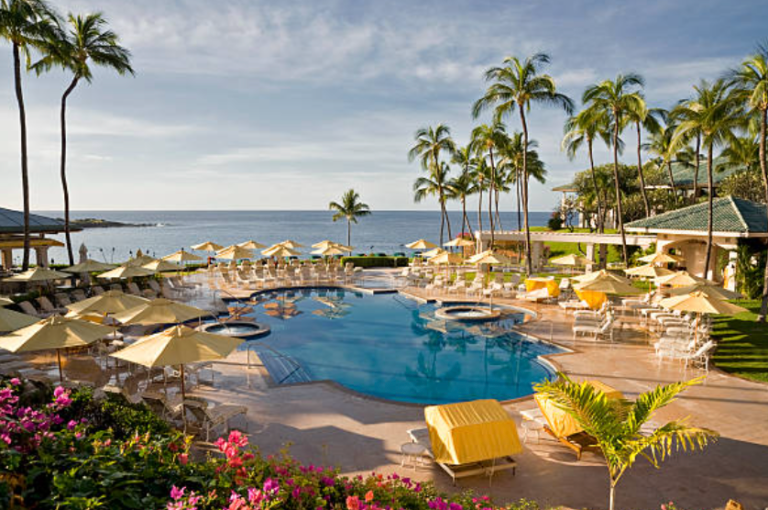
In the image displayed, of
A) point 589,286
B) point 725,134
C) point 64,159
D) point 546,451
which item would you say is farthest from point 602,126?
point 64,159

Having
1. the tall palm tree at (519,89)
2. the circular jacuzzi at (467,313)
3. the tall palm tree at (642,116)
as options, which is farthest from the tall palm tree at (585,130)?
the circular jacuzzi at (467,313)

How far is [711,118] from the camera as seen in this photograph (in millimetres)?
17156

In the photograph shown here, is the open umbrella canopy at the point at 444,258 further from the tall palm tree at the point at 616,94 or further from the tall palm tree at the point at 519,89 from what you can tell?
the tall palm tree at the point at 616,94

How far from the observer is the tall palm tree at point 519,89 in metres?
25.0

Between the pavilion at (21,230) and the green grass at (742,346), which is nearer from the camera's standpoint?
the green grass at (742,346)

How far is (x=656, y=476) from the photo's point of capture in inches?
294

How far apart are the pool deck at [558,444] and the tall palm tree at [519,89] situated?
1626 cm

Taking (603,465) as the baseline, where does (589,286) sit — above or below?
above

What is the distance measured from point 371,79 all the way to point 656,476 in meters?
28.9

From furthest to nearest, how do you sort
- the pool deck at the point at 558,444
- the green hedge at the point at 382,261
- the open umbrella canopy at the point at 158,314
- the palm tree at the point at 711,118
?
the green hedge at the point at 382,261, the palm tree at the point at 711,118, the open umbrella canopy at the point at 158,314, the pool deck at the point at 558,444

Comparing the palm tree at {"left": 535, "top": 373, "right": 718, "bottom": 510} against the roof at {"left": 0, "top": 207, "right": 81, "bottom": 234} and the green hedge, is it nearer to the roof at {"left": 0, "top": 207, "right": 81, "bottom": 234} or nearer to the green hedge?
the roof at {"left": 0, "top": 207, "right": 81, "bottom": 234}

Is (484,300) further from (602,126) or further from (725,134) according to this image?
(602,126)

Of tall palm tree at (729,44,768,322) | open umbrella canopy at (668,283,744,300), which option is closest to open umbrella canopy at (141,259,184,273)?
open umbrella canopy at (668,283,744,300)

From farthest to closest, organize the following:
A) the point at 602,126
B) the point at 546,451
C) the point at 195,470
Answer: the point at 602,126 → the point at 546,451 → the point at 195,470
